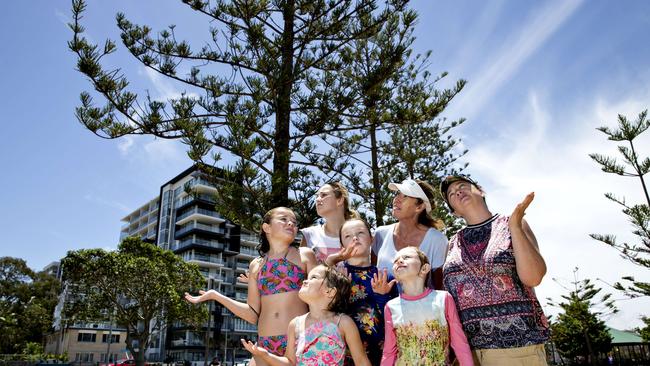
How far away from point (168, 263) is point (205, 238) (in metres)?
16.3

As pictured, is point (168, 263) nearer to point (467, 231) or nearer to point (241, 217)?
point (241, 217)

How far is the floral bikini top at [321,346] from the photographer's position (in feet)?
6.60

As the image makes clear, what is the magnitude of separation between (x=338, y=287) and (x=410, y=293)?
1.16ft

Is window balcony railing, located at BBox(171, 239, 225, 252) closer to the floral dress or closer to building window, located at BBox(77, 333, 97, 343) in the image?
building window, located at BBox(77, 333, 97, 343)

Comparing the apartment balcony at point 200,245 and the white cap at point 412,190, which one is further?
the apartment balcony at point 200,245

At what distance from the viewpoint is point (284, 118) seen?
17.5 ft

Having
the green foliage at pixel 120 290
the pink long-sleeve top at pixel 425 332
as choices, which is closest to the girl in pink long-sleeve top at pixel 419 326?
the pink long-sleeve top at pixel 425 332

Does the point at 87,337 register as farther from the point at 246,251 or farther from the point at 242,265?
the point at 246,251

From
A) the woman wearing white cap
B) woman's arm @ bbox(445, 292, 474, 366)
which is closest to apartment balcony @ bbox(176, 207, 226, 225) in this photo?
the woman wearing white cap

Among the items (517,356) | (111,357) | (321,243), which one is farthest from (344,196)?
(111,357)

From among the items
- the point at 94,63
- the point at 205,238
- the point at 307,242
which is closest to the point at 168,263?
the point at 205,238

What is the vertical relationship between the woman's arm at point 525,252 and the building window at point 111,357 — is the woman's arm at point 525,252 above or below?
above

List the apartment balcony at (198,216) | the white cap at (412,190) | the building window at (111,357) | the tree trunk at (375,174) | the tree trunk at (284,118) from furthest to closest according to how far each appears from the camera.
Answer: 1. the building window at (111,357)
2. the apartment balcony at (198,216)
3. the tree trunk at (375,174)
4. the tree trunk at (284,118)
5. the white cap at (412,190)

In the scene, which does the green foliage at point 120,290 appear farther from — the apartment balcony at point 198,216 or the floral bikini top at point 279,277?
the floral bikini top at point 279,277
